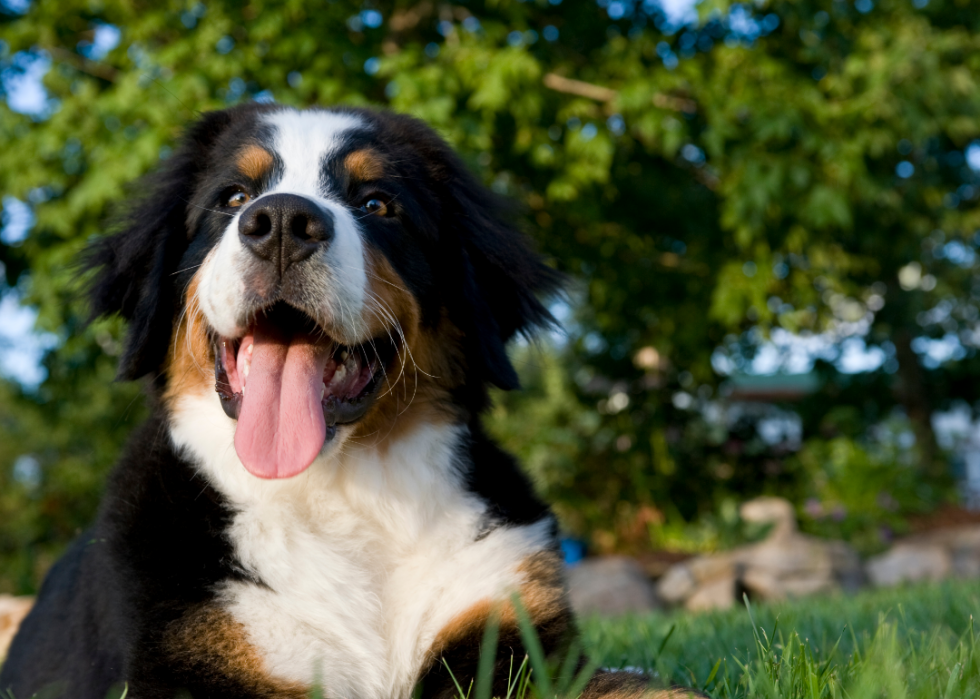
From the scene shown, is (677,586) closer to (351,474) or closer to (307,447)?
(351,474)

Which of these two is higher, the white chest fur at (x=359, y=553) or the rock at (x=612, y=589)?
the white chest fur at (x=359, y=553)

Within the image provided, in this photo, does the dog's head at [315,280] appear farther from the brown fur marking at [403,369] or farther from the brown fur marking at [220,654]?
the brown fur marking at [220,654]

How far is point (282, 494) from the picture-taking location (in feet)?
7.99

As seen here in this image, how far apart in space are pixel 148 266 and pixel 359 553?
1136mm

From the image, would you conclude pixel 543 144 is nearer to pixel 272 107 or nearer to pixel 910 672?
pixel 272 107

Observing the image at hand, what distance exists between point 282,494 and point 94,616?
1.99 feet

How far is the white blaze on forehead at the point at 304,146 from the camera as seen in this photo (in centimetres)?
265

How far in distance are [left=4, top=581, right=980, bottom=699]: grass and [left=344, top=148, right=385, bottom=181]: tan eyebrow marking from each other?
4.67ft

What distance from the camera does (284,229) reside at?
7.50ft

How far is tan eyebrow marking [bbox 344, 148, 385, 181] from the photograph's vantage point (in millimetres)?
2707

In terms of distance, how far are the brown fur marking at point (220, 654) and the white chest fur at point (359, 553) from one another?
1.2 inches

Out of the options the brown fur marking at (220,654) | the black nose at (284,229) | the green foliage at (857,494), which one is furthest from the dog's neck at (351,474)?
the green foliage at (857,494)

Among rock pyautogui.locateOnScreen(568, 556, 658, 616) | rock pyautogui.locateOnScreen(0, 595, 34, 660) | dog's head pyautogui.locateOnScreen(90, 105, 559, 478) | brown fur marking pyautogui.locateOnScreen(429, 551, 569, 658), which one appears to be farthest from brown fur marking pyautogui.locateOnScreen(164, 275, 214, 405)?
rock pyautogui.locateOnScreen(568, 556, 658, 616)

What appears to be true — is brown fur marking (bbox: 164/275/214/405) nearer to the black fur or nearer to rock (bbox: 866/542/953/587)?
the black fur
